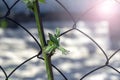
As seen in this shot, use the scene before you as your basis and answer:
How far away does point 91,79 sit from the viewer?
1.58 m

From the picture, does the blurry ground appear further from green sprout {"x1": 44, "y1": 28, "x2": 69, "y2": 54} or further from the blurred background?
green sprout {"x1": 44, "y1": 28, "x2": 69, "y2": 54}

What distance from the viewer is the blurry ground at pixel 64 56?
1.77m

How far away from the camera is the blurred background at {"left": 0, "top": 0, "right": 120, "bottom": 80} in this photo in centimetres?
186

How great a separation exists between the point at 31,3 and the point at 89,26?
6.60 ft

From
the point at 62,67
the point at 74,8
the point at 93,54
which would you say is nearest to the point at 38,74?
the point at 62,67

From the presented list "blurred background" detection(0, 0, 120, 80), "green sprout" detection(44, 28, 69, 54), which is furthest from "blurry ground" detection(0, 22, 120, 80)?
"green sprout" detection(44, 28, 69, 54)

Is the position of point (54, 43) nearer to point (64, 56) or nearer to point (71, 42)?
point (64, 56)

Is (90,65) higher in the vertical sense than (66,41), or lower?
lower

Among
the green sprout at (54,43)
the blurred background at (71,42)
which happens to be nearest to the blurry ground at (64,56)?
the blurred background at (71,42)

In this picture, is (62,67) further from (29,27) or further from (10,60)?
(29,27)

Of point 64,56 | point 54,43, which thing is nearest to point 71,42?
point 64,56

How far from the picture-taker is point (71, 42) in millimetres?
2475

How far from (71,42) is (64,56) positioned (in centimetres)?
33

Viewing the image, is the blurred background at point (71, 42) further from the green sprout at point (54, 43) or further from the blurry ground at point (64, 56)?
the green sprout at point (54, 43)
